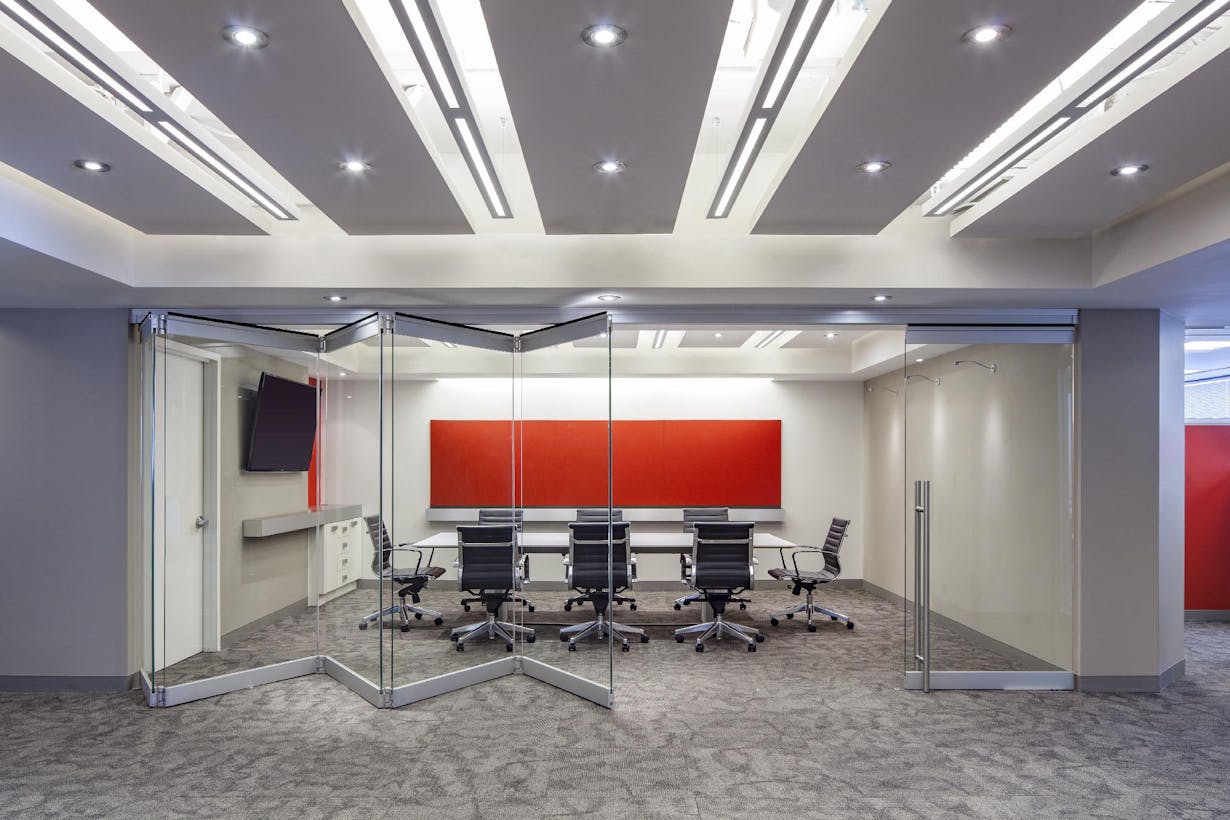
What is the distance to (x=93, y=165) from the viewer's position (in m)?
3.49

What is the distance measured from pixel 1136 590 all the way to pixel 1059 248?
2343mm

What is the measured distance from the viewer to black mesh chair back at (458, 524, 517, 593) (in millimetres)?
5422

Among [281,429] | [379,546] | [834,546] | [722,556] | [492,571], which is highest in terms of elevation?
[281,429]

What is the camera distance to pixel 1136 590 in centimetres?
533

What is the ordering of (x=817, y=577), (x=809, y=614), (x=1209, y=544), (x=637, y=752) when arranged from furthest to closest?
(x=1209, y=544) → (x=817, y=577) → (x=809, y=614) → (x=637, y=752)

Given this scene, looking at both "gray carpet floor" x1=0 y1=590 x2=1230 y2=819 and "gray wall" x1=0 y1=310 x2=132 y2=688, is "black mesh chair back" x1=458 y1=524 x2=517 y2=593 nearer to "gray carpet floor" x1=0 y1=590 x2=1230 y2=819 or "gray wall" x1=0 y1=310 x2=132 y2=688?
"gray carpet floor" x1=0 y1=590 x2=1230 y2=819

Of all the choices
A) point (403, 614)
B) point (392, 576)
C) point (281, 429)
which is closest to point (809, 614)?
point (403, 614)

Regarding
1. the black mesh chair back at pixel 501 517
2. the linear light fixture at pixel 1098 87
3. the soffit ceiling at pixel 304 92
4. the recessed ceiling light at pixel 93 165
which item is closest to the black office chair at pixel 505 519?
the black mesh chair back at pixel 501 517

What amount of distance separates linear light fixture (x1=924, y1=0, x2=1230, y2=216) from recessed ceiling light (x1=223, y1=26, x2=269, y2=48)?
2696 millimetres

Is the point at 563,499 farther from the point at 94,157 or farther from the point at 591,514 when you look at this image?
the point at 94,157

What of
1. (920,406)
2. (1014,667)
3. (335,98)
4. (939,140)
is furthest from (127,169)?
(1014,667)

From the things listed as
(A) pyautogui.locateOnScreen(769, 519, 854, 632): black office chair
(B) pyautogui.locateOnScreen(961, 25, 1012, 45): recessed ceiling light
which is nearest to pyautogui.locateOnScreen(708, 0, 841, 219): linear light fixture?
(B) pyautogui.locateOnScreen(961, 25, 1012, 45): recessed ceiling light

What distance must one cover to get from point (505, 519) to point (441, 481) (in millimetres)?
696

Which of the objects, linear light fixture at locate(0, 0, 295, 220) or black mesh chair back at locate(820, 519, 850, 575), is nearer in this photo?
linear light fixture at locate(0, 0, 295, 220)
